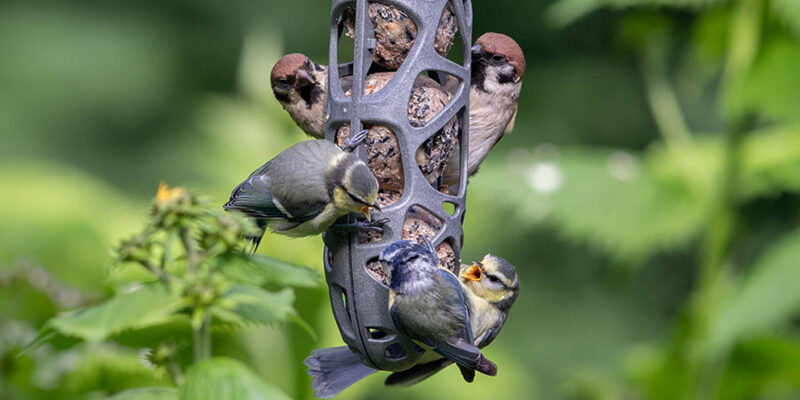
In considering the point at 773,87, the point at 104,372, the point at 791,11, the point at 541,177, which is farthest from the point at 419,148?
the point at 541,177

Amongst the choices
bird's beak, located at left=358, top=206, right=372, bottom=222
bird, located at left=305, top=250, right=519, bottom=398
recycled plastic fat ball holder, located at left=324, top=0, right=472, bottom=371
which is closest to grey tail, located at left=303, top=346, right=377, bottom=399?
bird, located at left=305, top=250, right=519, bottom=398

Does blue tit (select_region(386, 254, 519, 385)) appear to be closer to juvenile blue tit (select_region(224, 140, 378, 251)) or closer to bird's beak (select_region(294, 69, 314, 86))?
juvenile blue tit (select_region(224, 140, 378, 251))

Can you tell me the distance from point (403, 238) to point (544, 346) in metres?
4.96

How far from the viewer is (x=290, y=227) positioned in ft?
6.96

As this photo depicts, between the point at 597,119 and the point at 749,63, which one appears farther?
the point at 597,119

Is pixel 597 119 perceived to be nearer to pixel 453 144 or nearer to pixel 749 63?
pixel 749 63

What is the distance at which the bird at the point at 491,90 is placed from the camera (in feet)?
7.77

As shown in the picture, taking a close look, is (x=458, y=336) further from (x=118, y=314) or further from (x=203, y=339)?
(x=118, y=314)

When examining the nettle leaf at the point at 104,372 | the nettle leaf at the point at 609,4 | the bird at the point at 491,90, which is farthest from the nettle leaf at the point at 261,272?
the nettle leaf at the point at 609,4

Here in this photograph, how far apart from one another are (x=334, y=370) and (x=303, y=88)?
71 cm

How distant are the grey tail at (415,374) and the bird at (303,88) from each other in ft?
2.11

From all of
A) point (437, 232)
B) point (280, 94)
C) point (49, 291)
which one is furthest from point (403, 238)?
point (49, 291)

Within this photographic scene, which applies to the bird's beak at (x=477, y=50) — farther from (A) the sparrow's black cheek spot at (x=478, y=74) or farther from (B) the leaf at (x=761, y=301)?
(B) the leaf at (x=761, y=301)

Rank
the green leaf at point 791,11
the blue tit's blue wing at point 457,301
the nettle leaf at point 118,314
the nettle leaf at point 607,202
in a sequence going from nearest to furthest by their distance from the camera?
1. the nettle leaf at point 118,314
2. the blue tit's blue wing at point 457,301
3. the green leaf at point 791,11
4. the nettle leaf at point 607,202
